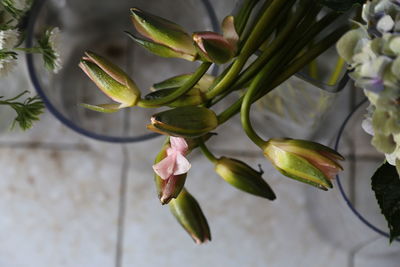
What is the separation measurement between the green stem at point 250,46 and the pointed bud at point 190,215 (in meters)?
0.07

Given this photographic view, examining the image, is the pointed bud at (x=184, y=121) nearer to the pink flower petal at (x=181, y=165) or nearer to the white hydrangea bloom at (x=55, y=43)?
the pink flower petal at (x=181, y=165)

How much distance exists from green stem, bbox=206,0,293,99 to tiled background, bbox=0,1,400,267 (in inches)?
8.9

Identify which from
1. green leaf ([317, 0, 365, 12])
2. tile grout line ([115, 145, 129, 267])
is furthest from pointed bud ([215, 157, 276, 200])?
tile grout line ([115, 145, 129, 267])

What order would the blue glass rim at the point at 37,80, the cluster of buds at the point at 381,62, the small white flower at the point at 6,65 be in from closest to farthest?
the cluster of buds at the point at 381,62 → the small white flower at the point at 6,65 → the blue glass rim at the point at 37,80

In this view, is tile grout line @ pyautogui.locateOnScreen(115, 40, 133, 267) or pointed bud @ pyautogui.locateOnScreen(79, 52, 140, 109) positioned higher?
pointed bud @ pyautogui.locateOnScreen(79, 52, 140, 109)

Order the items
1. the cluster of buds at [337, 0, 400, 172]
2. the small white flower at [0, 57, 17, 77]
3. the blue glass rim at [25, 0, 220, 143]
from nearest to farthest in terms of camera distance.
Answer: the cluster of buds at [337, 0, 400, 172] → the small white flower at [0, 57, 17, 77] → the blue glass rim at [25, 0, 220, 143]

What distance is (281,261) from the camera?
0.61 metres

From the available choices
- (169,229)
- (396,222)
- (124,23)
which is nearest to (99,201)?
(169,229)

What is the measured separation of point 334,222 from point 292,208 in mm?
45

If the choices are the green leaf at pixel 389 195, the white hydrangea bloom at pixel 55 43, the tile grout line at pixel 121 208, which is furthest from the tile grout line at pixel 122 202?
the green leaf at pixel 389 195

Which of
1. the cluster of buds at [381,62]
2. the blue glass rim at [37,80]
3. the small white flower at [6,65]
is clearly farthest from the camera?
the blue glass rim at [37,80]

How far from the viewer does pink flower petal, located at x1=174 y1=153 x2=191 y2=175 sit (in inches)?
14.0

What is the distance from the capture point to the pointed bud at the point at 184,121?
0.34m

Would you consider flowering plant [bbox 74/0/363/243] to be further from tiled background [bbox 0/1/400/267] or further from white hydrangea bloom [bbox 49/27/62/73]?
tiled background [bbox 0/1/400/267]
